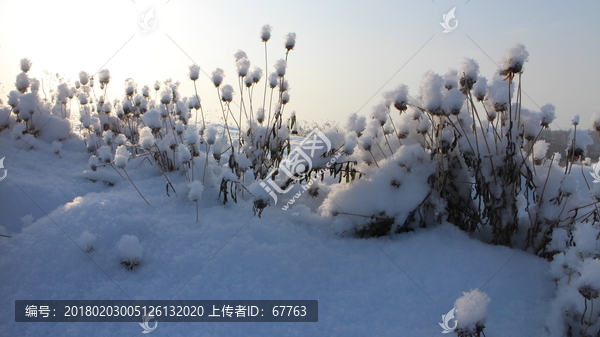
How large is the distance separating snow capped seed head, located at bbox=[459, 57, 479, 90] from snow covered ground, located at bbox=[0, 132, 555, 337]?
769 mm

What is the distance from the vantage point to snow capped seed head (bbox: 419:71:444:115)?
178 cm

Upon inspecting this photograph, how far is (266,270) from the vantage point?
1749 mm

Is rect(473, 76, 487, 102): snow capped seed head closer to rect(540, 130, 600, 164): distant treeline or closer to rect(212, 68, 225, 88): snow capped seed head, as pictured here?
rect(540, 130, 600, 164): distant treeline

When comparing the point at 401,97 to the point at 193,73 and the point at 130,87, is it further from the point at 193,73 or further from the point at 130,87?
the point at 130,87

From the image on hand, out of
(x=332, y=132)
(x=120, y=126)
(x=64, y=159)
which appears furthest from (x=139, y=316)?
(x=120, y=126)

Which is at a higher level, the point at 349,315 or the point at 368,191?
the point at 368,191

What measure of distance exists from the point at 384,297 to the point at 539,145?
1309 millimetres

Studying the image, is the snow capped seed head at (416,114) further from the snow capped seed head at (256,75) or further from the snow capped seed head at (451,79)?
the snow capped seed head at (256,75)

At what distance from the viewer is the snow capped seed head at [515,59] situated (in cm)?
166

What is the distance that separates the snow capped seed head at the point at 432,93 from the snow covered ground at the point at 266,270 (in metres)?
0.67

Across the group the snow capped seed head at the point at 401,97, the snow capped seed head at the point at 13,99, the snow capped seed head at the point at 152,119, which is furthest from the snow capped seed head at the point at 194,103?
the snow capped seed head at the point at 13,99

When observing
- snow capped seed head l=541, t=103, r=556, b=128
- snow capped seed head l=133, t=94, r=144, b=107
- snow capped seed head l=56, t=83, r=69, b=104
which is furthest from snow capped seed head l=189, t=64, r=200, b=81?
snow capped seed head l=56, t=83, r=69, b=104

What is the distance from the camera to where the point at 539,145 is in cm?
212

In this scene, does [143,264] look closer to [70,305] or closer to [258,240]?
[70,305]
